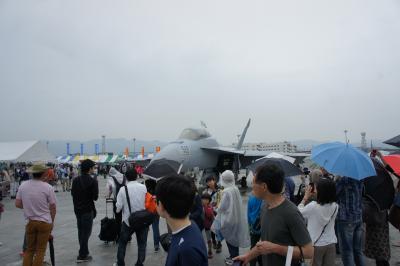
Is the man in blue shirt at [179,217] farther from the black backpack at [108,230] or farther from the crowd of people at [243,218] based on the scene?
the black backpack at [108,230]

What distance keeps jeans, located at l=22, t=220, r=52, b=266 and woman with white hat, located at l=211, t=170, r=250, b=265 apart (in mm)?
2724

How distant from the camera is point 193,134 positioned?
1828 cm

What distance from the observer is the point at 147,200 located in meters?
5.61

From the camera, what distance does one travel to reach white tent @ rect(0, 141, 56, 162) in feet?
63.0

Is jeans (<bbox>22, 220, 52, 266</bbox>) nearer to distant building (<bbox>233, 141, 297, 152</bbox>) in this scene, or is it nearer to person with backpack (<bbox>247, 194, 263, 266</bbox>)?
person with backpack (<bbox>247, 194, 263, 266</bbox>)

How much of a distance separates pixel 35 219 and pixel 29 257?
0.60 m

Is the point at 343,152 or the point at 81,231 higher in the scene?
the point at 343,152

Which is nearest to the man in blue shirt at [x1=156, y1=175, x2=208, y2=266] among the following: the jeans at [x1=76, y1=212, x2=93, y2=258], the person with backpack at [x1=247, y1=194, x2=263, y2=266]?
the person with backpack at [x1=247, y1=194, x2=263, y2=266]

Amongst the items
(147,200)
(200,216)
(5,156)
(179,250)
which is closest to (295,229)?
(179,250)

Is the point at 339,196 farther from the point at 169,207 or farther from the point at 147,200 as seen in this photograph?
the point at 169,207

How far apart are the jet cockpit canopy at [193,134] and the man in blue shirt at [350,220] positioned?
1348 cm

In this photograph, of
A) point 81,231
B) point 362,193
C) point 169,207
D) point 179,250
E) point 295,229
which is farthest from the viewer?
point 81,231

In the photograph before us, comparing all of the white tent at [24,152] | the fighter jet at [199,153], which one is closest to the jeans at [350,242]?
the fighter jet at [199,153]

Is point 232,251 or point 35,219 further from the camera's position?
point 232,251
